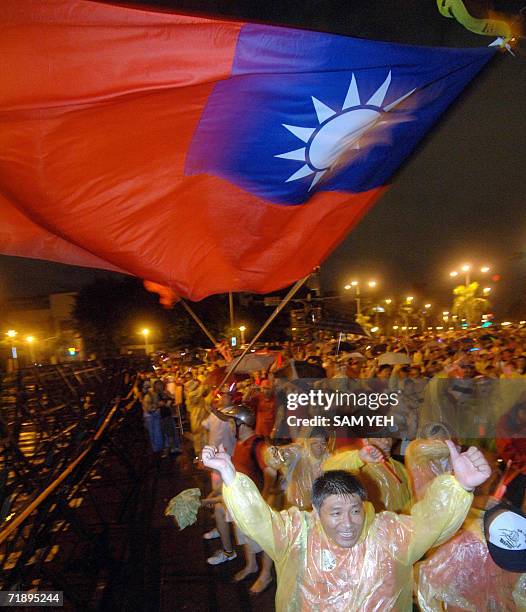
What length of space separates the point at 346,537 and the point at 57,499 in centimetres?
367

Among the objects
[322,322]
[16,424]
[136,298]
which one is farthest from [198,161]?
[136,298]

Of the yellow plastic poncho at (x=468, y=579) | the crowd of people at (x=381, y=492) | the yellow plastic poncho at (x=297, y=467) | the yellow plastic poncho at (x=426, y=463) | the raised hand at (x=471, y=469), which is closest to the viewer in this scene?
the raised hand at (x=471, y=469)

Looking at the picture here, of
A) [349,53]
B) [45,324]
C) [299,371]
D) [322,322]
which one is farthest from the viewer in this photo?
[45,324]

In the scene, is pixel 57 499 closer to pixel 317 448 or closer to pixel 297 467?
pixel 297 467

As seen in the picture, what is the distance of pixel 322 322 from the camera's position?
33.0ft

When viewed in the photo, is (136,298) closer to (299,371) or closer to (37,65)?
(299,371)

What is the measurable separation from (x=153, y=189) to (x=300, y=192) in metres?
1.14

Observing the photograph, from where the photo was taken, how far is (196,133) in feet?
11.5

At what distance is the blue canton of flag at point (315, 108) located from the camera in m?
3.21

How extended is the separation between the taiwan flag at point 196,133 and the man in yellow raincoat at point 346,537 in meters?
2.21

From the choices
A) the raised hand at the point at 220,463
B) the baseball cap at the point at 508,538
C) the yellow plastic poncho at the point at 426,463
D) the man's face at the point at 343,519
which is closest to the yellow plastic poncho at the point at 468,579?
the baseball cap at the point at 508,538

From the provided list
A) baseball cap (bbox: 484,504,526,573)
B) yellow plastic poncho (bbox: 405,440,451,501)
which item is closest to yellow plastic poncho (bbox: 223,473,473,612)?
baseball cap (bbox: 484,504,526,573)

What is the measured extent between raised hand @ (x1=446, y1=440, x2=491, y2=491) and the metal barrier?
3139 mm

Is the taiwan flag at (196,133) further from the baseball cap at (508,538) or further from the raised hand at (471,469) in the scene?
the baseball cap at (508,538)
